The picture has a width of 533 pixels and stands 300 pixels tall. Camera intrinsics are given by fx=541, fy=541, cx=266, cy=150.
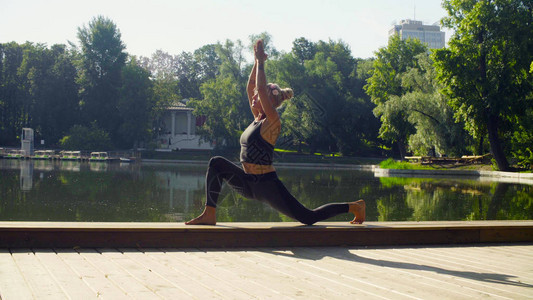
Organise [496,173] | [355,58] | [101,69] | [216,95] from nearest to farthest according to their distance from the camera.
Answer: [496,173] < [216,95] < [101,69] < [355,58]

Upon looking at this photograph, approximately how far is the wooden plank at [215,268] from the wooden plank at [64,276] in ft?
2.74

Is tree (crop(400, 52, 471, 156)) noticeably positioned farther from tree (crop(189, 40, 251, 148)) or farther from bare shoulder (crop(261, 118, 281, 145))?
bare shoulder (crop(261, 118, 281, 145))

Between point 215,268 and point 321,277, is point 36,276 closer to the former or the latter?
point 215,268

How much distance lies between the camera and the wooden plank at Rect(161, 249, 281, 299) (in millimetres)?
3577

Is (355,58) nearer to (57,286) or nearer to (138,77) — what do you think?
(138,77)

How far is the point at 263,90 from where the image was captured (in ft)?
18.2

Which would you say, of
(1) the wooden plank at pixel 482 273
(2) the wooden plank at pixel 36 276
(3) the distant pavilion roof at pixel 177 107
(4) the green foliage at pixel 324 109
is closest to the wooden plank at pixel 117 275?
(2) the wooden plank at pixel 36 276

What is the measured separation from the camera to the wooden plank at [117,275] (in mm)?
3351

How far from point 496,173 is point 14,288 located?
109 feet

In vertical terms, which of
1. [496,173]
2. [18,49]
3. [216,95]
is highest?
[18,49]

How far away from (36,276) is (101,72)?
62.5 metres

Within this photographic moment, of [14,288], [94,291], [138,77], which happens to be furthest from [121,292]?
[138,77]

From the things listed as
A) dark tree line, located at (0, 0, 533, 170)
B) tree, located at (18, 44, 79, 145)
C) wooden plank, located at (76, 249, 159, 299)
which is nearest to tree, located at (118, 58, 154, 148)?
dark tree line, located at (0, 0, 533, 170)

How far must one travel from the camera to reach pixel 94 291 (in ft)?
10.9
